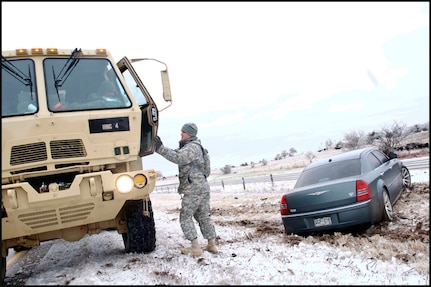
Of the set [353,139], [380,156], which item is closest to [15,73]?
[380,156]

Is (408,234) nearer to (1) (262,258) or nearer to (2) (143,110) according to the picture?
(1) (262,258)

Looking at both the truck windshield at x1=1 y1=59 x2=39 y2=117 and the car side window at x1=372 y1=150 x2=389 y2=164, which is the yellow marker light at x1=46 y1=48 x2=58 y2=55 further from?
the car side window at x1=372 y1=150 x2=389 y2=164

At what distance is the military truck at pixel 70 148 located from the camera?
4.27 metres

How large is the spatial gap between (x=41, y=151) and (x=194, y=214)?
7.28 feet

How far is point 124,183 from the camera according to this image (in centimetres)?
455

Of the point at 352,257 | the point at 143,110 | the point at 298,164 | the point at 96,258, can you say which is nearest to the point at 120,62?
the point at 143,110

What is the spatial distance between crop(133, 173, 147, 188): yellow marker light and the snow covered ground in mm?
942

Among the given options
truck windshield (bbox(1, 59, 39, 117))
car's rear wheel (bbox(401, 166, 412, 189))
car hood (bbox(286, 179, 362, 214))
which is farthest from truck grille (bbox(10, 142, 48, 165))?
car's rear wheel (bbox(401, 166, 412, 189))

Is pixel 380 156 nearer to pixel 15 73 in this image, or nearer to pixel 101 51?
pixel 101 51

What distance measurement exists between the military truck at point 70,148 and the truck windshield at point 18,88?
1 centimetres

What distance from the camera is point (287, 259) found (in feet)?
16.0

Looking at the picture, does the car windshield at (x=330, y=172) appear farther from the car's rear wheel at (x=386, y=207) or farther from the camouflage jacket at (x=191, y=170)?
the camouflage jacket at (x=191, y=170)

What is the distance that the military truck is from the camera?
427 cm

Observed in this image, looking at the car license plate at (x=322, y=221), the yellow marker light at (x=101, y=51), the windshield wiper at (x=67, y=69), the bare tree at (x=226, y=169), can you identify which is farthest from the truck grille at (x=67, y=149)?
the bare tree at (x=226, y=169)
